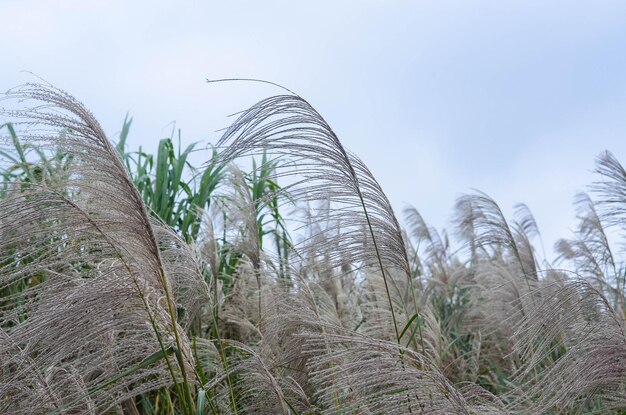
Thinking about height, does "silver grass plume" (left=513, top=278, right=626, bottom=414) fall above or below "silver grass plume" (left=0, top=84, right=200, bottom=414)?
below

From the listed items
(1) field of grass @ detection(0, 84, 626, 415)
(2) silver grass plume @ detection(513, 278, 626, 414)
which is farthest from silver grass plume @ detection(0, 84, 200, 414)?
(2) silver grass plume @ detection(513, 278, 626, 414)

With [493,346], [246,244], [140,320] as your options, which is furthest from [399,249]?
[493,346]

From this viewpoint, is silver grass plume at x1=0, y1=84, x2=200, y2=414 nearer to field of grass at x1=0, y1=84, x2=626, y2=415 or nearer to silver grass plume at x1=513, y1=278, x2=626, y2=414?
field of grass at x1=0, y1=84, x2=626, y2=415

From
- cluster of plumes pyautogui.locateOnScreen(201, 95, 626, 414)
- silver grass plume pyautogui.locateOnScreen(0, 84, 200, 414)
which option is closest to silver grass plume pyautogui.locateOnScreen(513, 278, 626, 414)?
cluster of plumes pyautogui.locateOnScreen(201, 95, 626, 414)

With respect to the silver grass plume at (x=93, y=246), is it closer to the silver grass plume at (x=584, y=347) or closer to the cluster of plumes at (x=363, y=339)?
the cluster of plumes at (x=363, y=339)

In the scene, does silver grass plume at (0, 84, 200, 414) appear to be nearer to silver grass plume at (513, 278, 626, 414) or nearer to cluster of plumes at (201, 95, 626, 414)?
cluster of plumes at (201, 95, 626, 414)

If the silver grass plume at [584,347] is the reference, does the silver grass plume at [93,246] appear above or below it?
above

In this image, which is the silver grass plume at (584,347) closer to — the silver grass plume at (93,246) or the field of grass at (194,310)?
the field of grass at (194,310)

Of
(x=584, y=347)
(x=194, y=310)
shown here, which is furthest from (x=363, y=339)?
(x=194, y=310)

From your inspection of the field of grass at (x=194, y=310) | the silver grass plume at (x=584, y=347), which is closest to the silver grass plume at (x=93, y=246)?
the field of grass at (x=194, y=310)

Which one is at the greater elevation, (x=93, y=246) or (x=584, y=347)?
(x=93, y=246)

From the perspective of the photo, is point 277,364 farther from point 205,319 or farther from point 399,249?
point 205,319

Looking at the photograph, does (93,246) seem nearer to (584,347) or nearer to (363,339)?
(363,339)

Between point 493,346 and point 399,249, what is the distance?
3277 mm
